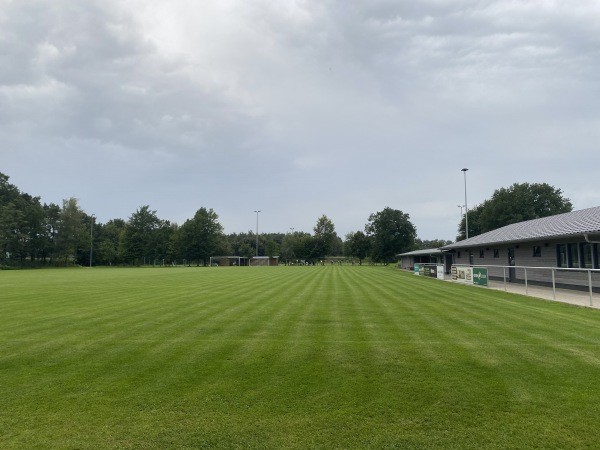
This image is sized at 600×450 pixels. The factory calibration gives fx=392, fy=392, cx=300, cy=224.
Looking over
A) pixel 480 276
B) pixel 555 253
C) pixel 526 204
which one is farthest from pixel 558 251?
pixel 526 204

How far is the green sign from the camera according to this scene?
23.6 m

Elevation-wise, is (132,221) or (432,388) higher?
(132,221)

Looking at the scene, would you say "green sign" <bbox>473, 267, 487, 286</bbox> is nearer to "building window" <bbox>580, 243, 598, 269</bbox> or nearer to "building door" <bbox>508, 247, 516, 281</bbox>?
"building window" <bbox>580, 243, 598, 269</bbox>

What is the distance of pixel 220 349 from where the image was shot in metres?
7.47

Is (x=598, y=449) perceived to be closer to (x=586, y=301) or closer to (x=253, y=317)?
(x=253, y=317)

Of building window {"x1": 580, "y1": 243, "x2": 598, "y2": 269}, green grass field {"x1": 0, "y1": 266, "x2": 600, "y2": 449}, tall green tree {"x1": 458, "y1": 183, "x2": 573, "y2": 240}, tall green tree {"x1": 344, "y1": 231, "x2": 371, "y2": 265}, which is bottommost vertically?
green grass field {"x1": 0, "y1": 266, "x2": 600, "y2": 449}

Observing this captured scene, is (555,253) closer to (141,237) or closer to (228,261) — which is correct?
(228,261)

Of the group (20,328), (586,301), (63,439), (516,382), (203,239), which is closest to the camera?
(63,439)

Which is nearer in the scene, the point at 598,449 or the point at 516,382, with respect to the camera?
the point at 598,449

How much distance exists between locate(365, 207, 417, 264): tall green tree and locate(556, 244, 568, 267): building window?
70.9 meters

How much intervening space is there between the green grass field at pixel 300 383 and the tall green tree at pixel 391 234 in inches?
3345

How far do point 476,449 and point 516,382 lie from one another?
218 cm

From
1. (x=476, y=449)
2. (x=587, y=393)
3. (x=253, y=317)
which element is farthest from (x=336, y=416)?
(x=253, y=317)

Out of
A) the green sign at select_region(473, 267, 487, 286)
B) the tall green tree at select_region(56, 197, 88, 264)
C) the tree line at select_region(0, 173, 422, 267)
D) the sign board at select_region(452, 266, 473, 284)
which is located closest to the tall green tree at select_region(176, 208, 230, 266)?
the tree line at select_region(0, 173, 422, 267)
